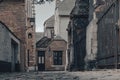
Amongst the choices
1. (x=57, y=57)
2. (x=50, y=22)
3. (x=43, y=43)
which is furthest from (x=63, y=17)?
(x=50, y=22)

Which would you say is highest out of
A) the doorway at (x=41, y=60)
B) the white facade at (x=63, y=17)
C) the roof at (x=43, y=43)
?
the white facade at (x=63, y=17)

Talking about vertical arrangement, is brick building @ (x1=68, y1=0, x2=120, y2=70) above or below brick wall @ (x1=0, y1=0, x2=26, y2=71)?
below

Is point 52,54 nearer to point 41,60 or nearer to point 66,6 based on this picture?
point 41,60

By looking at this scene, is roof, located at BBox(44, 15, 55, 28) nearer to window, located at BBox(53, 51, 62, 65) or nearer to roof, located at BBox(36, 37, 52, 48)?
roof, located at BBox(36, 37, 52, 48)

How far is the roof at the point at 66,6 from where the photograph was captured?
70.0 meters

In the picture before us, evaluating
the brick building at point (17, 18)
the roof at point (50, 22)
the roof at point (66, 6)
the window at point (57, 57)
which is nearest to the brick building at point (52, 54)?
the window at point (57, 57)

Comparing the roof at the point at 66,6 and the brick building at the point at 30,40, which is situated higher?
the roof at the point at 66,6

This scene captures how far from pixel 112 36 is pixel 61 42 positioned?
43.4m

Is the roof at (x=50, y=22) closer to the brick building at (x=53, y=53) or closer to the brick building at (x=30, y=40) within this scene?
the brick building at (x=53, y=53)

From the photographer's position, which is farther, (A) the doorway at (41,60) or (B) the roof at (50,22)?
(B) the roof at (50,22)

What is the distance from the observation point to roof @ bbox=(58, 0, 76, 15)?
7001 cm

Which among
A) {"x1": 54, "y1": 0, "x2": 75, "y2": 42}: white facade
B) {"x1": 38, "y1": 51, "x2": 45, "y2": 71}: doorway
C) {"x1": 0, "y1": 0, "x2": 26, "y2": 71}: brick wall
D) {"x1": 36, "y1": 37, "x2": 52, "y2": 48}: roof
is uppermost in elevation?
{"x1": 54, "y1": 0, "x2": 75, "y2": 42}: white facade

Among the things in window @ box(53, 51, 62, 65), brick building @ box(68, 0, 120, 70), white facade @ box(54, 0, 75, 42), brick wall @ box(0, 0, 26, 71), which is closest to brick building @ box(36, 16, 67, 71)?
window @ box(53, 51, 62, 65)

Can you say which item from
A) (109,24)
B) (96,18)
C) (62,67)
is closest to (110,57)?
(109,24)
